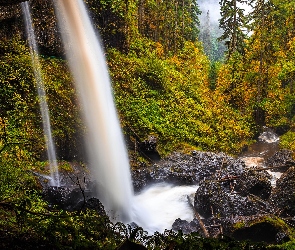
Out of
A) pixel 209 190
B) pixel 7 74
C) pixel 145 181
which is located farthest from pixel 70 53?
pixel 209 190

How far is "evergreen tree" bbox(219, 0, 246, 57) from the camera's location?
2466 centimetres

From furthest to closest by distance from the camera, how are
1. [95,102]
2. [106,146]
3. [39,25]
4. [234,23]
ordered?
[234,23] < [39,25] < [95,102] < [106,146]

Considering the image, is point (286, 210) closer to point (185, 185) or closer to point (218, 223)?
point (218, 223)

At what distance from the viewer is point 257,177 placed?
1099cm

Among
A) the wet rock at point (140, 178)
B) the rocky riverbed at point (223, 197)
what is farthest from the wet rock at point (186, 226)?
the wet rock at point (140, 178)

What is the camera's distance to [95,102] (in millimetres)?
13914

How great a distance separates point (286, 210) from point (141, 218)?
15.7 ft

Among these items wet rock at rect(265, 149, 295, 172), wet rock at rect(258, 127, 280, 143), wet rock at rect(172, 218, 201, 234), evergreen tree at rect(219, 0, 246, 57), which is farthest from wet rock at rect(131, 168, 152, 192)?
evergreen tree at rect(219, 0, 246, 57)

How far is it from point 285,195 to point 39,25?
1363 cm

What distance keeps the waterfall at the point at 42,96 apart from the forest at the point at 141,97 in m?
0.23

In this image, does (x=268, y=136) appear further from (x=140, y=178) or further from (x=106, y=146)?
(x=106, y=146)

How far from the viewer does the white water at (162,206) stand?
1012 cm

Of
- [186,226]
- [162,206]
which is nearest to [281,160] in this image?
[162,206]

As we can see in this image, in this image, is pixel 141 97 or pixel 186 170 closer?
pixel 186 170
